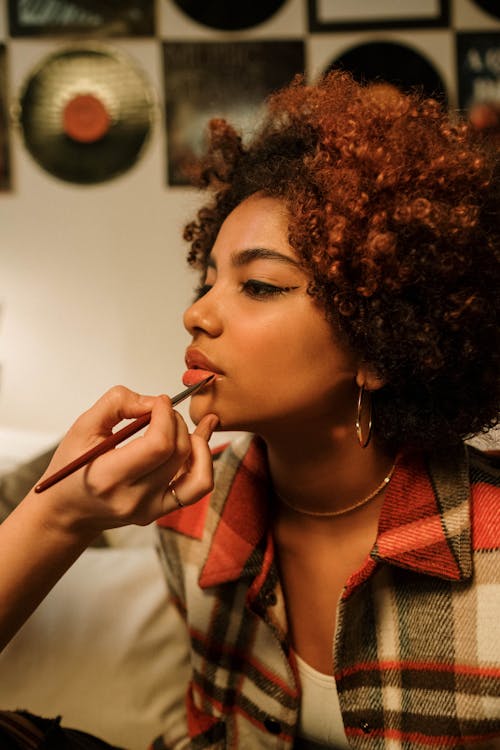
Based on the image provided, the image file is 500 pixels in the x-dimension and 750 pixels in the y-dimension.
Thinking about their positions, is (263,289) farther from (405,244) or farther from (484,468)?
(484,468)

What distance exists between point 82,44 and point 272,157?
1.32 meters

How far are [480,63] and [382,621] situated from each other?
1848 mm

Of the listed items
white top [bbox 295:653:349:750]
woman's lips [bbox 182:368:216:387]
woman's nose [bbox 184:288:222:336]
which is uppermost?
woman's nose [bbox 184:288:222:336]

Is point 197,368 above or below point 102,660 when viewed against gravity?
above

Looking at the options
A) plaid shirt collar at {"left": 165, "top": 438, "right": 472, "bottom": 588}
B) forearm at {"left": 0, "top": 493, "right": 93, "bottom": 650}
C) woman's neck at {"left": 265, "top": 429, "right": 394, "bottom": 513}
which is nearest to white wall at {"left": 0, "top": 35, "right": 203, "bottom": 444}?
plaid shirt collar at {"left": 165, "top": 438, "right": 472, "bottom": 588}

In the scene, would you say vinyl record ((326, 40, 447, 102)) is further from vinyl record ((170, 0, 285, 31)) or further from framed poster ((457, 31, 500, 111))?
vinyl record ((170, 0, 285, 31))

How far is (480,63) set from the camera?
7.03 ft

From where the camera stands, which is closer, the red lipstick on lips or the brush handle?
the brush handle

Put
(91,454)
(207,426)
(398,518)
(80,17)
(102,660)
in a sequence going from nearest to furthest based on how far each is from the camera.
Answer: (91,454)
(207,426)
(398,518)
(102,660)
(80,17)

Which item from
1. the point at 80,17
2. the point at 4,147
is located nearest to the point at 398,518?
the point at 4,147

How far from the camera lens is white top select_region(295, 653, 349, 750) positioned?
1051mm

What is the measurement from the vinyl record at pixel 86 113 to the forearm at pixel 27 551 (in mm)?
1537

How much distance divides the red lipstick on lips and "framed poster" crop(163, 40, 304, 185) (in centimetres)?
131

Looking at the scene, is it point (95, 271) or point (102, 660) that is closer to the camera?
point (102, 660)
